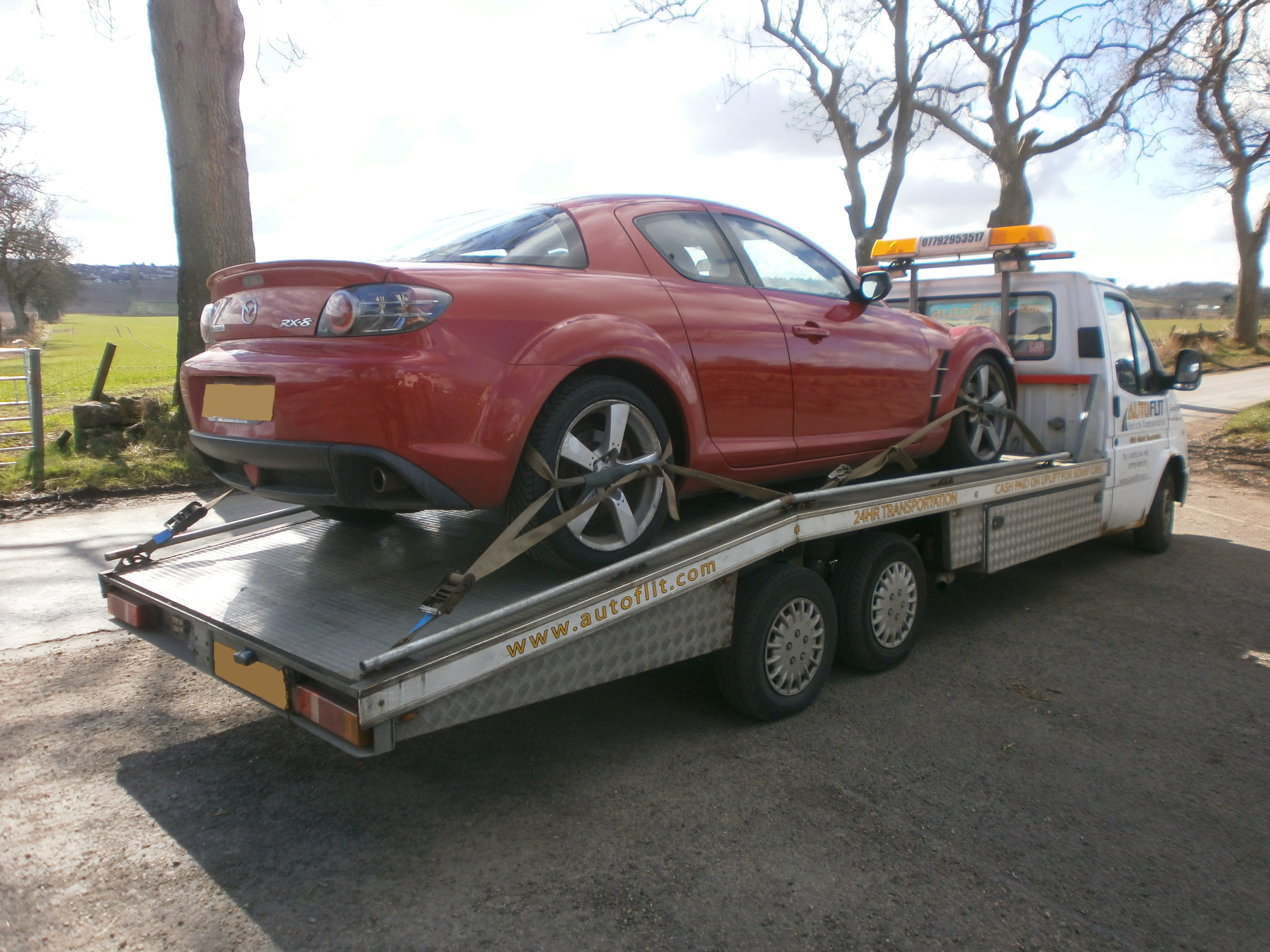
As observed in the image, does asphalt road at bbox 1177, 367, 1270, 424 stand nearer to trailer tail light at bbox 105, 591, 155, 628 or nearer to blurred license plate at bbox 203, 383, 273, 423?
blurred license plate at bbox 203, 383, 273, 423

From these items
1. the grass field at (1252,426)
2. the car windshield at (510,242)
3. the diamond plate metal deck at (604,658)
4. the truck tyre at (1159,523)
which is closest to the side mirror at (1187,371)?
the truck tyre at (1159,523)

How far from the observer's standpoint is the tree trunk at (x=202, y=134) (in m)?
8.75

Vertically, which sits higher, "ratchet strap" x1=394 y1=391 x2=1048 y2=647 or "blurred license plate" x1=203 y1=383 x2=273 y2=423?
"blurred license plate" x1=203 y1=383 x2=273 y2=423

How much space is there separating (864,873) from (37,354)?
8840 mm

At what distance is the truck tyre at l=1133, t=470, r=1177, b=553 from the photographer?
696cm

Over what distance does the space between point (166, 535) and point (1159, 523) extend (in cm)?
666

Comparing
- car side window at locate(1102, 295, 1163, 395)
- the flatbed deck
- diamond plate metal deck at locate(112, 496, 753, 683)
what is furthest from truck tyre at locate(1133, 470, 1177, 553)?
diamond plate metal deck at locate(112, 496, 753, 683)

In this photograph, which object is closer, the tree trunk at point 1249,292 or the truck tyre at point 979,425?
the truck tyre at point 979,425

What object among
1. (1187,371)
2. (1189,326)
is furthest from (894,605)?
(1189,326)

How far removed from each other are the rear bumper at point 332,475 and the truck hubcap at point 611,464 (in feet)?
1.33

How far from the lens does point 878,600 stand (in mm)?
4340

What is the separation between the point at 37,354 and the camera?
861cm

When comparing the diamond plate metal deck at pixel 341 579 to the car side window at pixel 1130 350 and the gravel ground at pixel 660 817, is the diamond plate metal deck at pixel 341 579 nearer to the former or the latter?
the gravel ground at pixel 660 817

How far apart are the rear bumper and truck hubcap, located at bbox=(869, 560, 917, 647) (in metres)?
2.17
